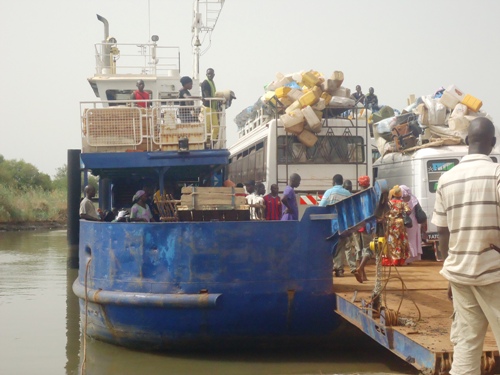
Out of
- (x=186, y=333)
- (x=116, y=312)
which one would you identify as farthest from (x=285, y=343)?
(x=116, y=312)

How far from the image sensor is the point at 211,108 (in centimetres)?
1098

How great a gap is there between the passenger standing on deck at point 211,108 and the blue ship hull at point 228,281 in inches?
105

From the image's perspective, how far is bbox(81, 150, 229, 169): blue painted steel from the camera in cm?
983

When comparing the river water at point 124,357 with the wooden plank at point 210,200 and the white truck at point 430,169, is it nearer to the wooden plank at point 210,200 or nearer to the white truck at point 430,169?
the wooden plank at point 210,200

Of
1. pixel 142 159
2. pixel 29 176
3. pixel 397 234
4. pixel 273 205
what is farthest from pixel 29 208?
pixel 397 234

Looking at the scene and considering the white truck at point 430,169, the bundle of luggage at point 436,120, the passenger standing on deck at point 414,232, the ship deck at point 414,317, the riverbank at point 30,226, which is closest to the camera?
the ship deck at point 414,317

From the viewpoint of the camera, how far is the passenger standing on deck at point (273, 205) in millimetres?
9961

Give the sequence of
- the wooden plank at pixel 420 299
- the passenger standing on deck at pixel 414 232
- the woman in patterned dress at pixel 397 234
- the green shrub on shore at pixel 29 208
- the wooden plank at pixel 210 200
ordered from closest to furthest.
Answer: the wooden plank at pixel 420 299, the wooden plank at pixel 210 200, the woman in patterned dress at pixel 397 234, the passenger standing on deck at pixel 414 232, the green shrub on shore at pixel 29 208

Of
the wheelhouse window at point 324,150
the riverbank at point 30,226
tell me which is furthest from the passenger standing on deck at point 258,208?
the riverbank at point 30,226

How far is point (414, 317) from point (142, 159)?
458cm

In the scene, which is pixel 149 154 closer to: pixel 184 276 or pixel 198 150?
pixel 198 150

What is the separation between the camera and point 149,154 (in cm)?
983

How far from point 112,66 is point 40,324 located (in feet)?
18.5

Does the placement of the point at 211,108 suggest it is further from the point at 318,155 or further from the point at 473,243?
the point at 473,243
